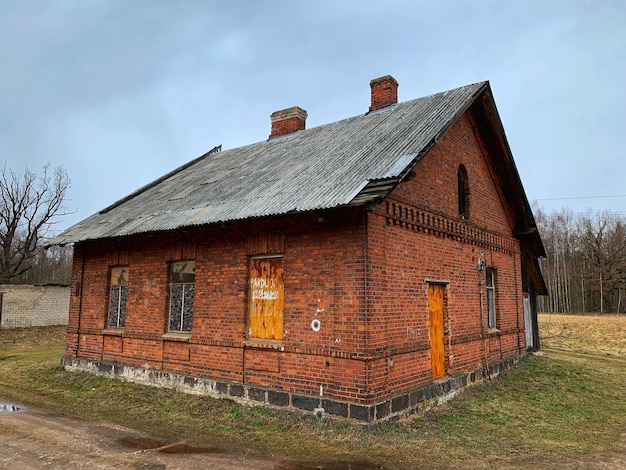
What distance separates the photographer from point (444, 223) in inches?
372

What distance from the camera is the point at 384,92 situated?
13.4 meters

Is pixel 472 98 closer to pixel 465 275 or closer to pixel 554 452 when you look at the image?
pixel 465 275

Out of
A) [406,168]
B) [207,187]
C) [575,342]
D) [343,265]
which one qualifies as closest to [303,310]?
[343,265]

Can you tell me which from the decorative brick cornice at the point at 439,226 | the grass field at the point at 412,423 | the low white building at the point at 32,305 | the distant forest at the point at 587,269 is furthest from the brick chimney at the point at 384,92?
the distant forest at the point at 587,269

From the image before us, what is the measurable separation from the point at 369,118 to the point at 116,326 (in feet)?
28.3

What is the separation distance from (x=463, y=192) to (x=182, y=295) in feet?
23.0

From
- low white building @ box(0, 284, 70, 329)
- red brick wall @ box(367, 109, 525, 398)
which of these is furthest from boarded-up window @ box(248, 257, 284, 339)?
low white building @ box(0, 284, 70, 329)

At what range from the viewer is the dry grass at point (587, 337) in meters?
→ 19.4

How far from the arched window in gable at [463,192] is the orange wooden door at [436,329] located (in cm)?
238

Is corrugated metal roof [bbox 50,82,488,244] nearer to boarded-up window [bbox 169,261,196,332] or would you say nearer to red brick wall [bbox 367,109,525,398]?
red brick wall [bbox 367,109,525,398]

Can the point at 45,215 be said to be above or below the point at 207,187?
above

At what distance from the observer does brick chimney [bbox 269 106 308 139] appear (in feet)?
51.2

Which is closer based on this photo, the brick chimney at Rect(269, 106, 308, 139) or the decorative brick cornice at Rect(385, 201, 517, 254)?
the decorative brick cornice at Rect(385, 201, 517, 254)

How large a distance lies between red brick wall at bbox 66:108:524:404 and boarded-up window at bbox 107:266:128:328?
7.1 inches
